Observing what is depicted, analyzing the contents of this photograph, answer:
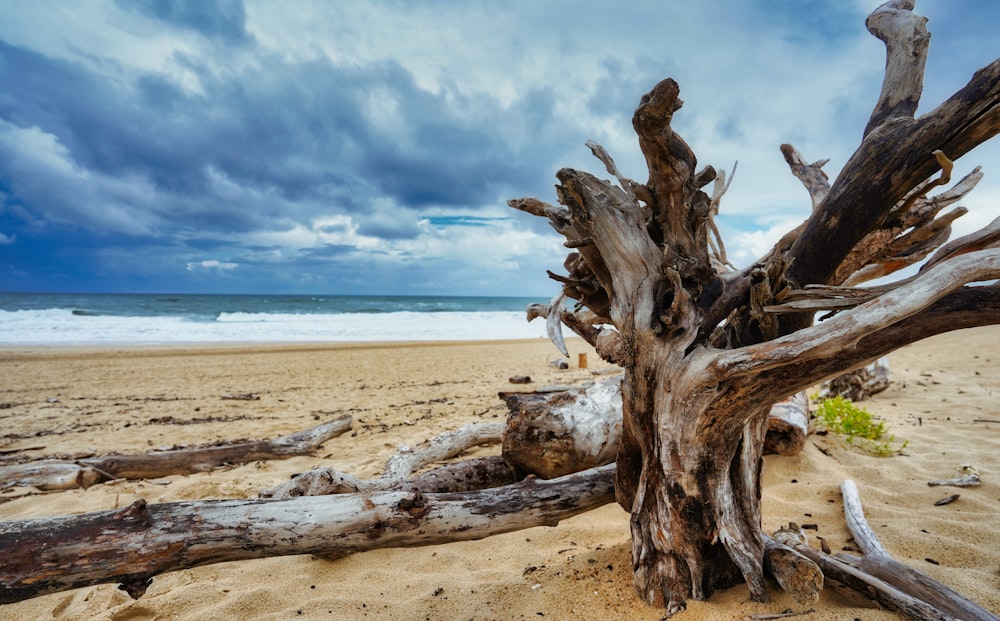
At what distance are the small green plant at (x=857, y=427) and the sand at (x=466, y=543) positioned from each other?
4.5 inches

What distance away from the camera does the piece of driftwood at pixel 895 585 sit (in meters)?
2.12

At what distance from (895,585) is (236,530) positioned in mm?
3049

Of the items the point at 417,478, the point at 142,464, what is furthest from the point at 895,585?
the point at 142,464

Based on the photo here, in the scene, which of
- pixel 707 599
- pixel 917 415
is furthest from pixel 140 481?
pixel 917 415

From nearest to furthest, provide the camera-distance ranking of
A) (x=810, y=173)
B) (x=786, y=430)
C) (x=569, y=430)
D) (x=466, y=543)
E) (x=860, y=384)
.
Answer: (x=810, y=173)
(x=466, y=543)
(x=569, y=430)
(x=786, y=430)
(x=860, y=384)

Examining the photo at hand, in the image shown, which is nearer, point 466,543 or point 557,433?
point 466,543

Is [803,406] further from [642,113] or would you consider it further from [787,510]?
[642,113]

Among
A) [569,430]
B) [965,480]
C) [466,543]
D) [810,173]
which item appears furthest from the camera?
[569,430]

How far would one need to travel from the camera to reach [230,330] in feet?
84.3

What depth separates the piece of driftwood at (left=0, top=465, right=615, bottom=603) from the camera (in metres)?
1.91

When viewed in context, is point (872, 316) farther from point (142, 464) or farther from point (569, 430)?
point (142, 464)

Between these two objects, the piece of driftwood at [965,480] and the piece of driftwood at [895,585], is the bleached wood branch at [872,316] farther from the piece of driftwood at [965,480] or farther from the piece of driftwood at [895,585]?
the piece of driftwood at [965,480]

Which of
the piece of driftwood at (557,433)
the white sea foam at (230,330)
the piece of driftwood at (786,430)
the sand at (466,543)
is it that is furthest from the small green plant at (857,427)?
the white sea foam at (230,330)

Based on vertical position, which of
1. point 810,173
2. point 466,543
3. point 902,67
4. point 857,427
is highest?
point 902,67
